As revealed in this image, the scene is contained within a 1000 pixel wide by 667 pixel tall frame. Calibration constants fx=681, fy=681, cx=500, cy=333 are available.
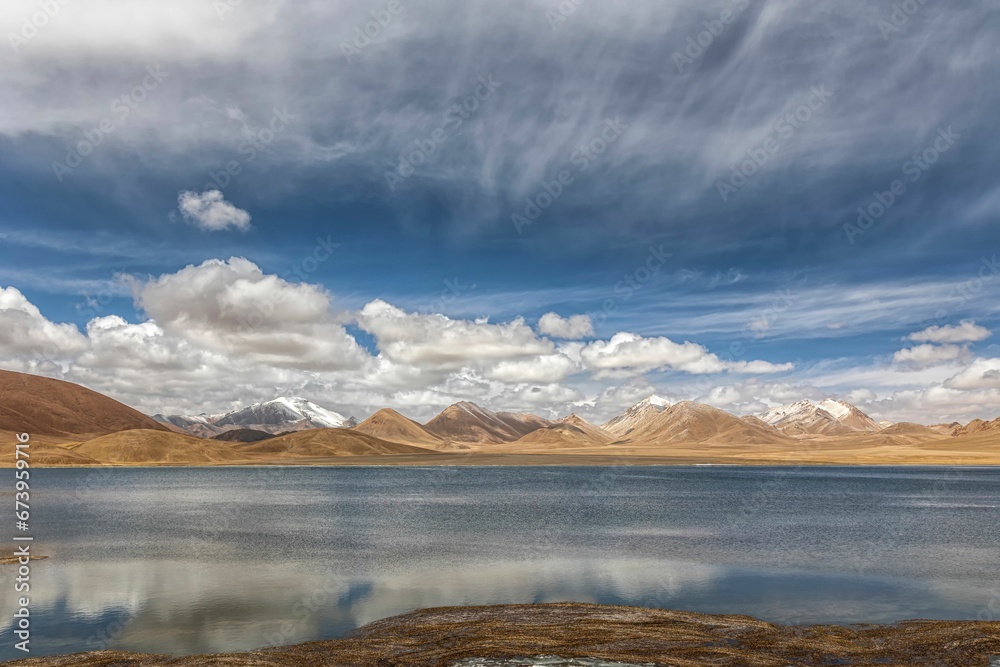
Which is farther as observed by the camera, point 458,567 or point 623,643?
point 458,567

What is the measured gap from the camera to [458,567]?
43.5 meters

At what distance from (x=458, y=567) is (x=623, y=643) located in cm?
2073

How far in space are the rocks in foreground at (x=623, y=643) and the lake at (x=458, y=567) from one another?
9.09 ft

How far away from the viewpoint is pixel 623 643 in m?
24.4

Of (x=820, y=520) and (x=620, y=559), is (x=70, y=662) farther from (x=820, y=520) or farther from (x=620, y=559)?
(x=820, y=520)

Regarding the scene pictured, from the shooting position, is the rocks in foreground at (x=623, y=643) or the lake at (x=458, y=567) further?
the lake at (x=458, y=567)

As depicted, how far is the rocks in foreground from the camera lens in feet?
73.7

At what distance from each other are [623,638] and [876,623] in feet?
40.5

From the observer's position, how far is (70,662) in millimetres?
22766

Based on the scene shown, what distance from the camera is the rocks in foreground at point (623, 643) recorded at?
73.7ft

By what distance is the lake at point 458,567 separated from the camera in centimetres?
3073

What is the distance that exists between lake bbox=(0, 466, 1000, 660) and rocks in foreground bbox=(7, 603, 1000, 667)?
2.77 m

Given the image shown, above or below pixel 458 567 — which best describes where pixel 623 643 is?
above

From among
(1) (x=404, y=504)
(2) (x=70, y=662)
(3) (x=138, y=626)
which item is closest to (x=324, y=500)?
(1) (x=404, y=504)
